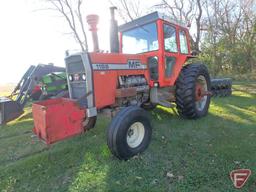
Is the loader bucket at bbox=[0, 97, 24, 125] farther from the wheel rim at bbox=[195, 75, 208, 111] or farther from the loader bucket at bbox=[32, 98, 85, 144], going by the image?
the wheel rim at bbox=[195, 75, 208, 111]

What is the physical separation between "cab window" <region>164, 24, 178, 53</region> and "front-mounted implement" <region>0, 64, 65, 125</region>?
4058 millimetres

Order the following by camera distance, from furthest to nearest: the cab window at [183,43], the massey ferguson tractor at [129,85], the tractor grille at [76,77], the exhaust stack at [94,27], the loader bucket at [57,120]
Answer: the cab window at [183,43] → the exhaust stack at [94,27] → the tractor grille at [76,77] → the massey ferguson tractor at [129,85] → the loader bucket at [57,120]

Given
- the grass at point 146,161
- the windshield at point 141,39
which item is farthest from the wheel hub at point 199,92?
the windshield at point 141,39

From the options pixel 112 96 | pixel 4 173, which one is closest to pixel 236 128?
pixel 112 96

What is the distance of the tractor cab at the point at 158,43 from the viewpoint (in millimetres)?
4771

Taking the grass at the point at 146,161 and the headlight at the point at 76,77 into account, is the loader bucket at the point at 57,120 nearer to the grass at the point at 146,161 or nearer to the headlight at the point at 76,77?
the grass at the point at 146,161

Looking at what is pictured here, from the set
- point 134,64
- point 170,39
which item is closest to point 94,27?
point 134,64

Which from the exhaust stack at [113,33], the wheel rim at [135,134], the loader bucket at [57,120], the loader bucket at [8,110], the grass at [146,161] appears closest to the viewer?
the grass at [146,161]

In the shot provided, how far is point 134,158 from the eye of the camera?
345cm

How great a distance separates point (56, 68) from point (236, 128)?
238 inches

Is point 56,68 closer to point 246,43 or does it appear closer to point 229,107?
point 229,107

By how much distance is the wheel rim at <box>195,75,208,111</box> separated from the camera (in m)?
5.56

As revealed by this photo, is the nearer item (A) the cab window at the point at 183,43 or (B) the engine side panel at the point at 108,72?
(B) the engine side panel at the point at 108,72

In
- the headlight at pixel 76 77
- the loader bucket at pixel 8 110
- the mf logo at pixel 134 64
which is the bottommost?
the loader bucket at pixel 8 110
